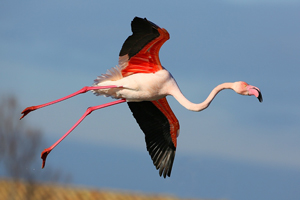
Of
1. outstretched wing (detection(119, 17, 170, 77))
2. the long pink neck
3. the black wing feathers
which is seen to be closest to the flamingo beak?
the long pink neck

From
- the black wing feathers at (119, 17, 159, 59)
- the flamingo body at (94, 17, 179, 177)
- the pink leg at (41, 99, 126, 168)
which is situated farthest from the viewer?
the pink leg at (41, 99, 126, 168)

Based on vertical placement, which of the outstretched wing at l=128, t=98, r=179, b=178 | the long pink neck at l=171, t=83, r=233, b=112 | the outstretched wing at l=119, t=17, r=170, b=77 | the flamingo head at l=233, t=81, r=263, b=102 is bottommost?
the outstretched wing at l=128, t=98, r=179, b=178

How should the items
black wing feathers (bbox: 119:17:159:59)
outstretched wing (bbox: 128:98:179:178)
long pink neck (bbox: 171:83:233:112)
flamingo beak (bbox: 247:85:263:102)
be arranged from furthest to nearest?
1. outstretched wing (bbox: 128:98:179:178)
2. long pink neck (bbox: 171:83:233:112)
3. flamingo beak (bbox: 247:85:263:102)
4. black wing feathers (bbox: 119:17:159:59)

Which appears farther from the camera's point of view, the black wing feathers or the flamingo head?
the flamingo head

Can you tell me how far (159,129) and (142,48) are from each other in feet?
8.52

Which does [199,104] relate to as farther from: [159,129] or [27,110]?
[27,110]

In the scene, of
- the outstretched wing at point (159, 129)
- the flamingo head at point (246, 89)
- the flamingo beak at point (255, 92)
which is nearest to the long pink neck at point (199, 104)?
the flamingo head at point (246, 89)

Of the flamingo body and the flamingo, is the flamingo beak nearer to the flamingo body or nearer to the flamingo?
the flamingo

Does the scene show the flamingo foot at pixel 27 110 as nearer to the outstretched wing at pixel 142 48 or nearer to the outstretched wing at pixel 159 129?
the outstretched wing at pixel 142 48

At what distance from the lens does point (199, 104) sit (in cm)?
1091

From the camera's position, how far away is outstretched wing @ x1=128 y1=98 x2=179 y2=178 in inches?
483

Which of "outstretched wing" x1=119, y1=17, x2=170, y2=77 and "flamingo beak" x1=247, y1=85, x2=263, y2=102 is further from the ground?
"outstretched wing" x1=119, y1=17, x2=170, y2=77

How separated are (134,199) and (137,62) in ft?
18.1

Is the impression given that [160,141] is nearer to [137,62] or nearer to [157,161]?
[157,161]
